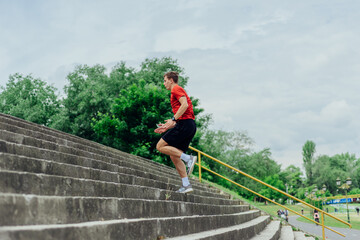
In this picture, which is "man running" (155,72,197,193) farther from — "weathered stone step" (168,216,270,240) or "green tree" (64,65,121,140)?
"green tree" (64,65,121,140)

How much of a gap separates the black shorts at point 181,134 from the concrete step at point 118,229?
118 centimetres

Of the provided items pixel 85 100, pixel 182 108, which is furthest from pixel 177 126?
pixel 85 100

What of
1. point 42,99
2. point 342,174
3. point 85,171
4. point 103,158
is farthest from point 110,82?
point 342,174

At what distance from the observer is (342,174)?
107000 mm

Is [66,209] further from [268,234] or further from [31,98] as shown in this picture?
[31,98]

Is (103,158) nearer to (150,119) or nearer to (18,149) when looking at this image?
(18,149)

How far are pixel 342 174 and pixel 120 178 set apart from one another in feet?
377

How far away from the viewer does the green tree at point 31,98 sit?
32000mm

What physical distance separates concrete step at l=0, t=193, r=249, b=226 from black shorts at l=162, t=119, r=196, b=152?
151 centimetres

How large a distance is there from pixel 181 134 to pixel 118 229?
109 inches

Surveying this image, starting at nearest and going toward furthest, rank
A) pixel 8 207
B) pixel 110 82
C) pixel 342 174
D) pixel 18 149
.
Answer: pixel 8 207, pixel 18 149, pixel 110 82, pixel 342 174

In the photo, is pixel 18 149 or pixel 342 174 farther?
pixel 342 174

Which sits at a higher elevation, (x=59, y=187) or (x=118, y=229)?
(x=59, y=187)

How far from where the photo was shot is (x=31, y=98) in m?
34.2
